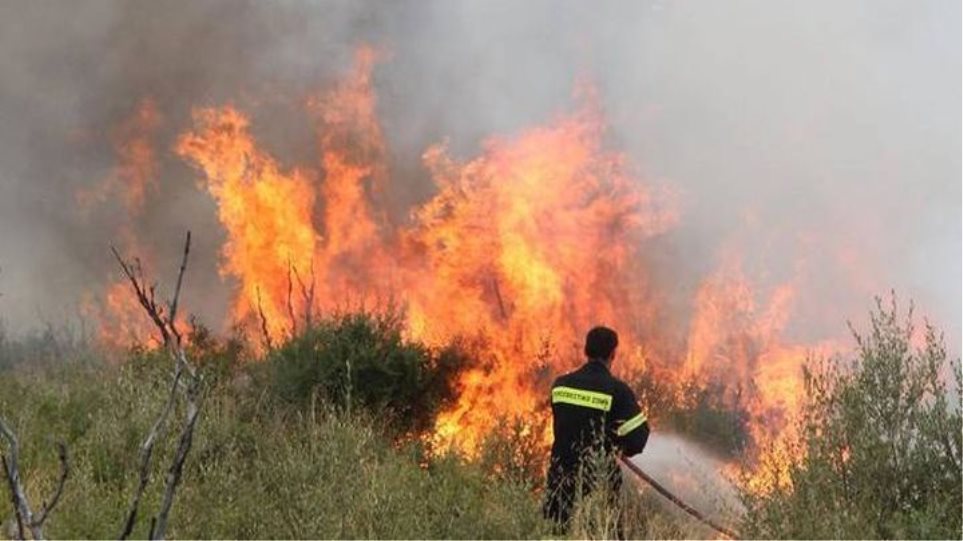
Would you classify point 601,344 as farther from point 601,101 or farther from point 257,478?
point 601,101

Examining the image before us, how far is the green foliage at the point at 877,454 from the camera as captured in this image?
16.7 ft

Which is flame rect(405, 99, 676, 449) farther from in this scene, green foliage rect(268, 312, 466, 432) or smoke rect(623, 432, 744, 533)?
smoke rect(623, 432, 744, 533)

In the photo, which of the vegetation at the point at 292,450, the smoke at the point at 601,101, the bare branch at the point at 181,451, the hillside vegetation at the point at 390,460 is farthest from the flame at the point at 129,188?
the bare branch at the point at 181,451

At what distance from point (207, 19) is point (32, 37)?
145 inches

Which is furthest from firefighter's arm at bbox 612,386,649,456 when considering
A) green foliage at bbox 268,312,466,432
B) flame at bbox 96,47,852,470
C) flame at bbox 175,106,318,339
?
flame at bbox 175,106,318,339

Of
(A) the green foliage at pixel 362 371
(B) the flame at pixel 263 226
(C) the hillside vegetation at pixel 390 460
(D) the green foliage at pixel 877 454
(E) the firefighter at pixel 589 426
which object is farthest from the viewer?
(B) the flame at pixel 263 226

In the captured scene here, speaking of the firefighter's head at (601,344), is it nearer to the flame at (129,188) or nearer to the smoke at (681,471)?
the smoke at (681,471)

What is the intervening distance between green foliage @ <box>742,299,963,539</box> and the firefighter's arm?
0.75 metres

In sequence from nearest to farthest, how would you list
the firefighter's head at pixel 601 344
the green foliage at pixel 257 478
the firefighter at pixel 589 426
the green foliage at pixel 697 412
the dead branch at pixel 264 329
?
the green foliage at pixel 257 478 < the firefighter at pixel 589 426 < the firefighter's head at pixel 601 344 < the green foliage at pixel 697 412 < the dead branch at pixel 264 329

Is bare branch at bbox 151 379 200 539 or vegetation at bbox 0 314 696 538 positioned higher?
vegetation at bbox 0 314 696 538

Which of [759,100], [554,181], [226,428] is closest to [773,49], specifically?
[759,100]

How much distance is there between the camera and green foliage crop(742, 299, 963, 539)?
5.09 m

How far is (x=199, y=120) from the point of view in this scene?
14.8 meters

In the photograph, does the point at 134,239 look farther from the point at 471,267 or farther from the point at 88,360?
the point at 471,267
